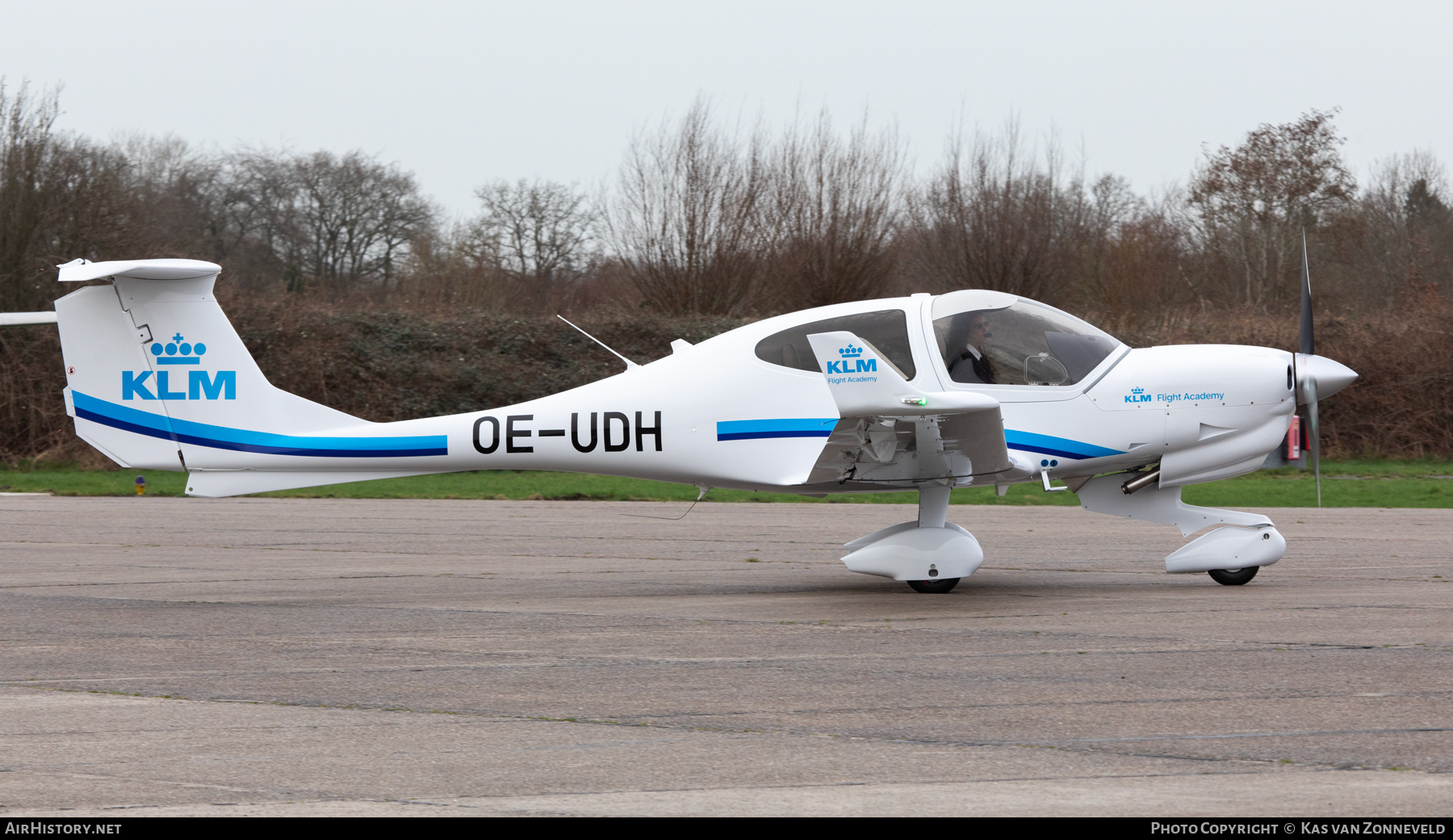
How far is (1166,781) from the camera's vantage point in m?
4.63

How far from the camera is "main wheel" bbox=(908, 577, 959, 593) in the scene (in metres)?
9.95

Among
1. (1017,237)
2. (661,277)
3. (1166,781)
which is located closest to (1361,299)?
(1017,237)

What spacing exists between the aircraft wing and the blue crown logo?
4.91 metres

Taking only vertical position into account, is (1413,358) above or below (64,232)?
below

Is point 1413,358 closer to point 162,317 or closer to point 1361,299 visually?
point 1361,299

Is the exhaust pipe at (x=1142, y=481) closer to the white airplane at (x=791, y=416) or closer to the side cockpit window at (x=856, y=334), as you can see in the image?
the white airplane at (x=791, y=416)

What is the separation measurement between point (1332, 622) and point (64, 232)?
30.2 meters

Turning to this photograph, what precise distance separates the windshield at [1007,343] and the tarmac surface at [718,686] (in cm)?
175

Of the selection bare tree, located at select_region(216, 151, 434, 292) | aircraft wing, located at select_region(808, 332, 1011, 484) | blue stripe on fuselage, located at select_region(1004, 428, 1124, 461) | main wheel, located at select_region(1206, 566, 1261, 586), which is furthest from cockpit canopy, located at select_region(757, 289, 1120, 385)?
bare tree, located at select_region(216, 151, 434, 292)

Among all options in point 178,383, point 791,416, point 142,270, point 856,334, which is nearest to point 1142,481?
point 856,334

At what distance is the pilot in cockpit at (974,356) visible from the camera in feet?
32.0

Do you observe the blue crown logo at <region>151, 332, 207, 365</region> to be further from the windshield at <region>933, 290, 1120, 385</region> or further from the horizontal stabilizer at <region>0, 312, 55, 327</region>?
the windshield at <region>933, 290, 1120, 385</region>

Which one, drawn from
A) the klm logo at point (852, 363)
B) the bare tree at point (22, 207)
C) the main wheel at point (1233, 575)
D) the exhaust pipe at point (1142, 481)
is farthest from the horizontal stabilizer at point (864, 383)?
the bare tree at point (22, 207)
